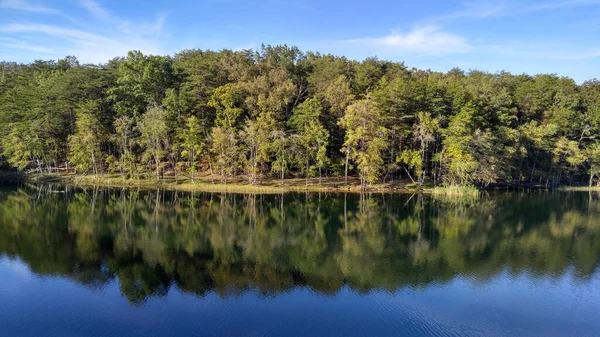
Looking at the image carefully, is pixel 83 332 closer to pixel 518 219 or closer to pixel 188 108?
pixel 518 219

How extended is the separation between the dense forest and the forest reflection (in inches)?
300

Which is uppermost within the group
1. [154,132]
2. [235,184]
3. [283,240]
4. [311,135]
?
[154,132]

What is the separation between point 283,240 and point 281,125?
25320mm

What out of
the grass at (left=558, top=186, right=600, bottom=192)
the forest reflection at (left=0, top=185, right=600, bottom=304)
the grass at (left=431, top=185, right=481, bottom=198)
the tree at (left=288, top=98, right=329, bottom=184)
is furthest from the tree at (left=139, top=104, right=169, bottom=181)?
the grass at (left=558, top=186, right=600, bottom=192)

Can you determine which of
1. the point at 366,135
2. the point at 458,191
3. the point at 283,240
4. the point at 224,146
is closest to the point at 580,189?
the point at 458,191

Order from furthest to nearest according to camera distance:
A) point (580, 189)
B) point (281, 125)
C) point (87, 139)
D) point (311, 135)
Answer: point (580, 189) < point (281, 125) < point (87, 139) < point (311, 135)

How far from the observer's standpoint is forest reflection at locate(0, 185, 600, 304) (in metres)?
20.1

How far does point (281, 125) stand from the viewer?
50.4 metres

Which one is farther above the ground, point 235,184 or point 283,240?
point 235,184

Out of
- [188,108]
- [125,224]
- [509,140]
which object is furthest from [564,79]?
[125,224]

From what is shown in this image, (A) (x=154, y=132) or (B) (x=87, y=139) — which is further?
(B) (x=87, y=139)

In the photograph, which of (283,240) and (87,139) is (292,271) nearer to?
(283,240)

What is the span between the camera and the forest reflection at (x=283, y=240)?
66.1 ft

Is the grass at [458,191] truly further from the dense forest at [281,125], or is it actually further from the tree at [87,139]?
the tree at [87,139]
